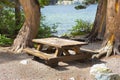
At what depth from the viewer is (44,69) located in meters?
7.52

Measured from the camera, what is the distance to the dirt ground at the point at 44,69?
687 cm

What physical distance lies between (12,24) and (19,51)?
15.5 ft

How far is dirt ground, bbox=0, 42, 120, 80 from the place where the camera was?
6867mm

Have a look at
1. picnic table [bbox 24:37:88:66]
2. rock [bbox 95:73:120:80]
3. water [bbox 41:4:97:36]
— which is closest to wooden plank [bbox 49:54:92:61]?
picnic table [bbox 24:37:88:66]

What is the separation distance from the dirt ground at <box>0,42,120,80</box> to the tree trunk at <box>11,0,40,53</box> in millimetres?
1042

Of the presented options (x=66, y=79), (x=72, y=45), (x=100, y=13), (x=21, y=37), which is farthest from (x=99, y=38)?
(x=66, y=79)

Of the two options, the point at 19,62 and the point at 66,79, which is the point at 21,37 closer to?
the point at 19,62

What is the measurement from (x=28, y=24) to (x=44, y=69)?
9.20ft

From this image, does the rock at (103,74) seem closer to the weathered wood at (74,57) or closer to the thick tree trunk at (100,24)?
the weathered wood at (74,57)

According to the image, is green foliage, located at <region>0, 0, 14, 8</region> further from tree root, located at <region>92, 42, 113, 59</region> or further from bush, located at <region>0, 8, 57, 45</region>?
tree root, located at <region>92, 42, 113, 59</region>

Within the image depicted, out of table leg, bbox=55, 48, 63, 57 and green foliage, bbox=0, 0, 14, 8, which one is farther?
green foliage, bbox=0, 0, 14, 8

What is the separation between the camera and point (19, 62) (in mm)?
8266

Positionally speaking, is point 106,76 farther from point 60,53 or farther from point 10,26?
point 10,26

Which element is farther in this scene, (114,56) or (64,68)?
(114,56)
